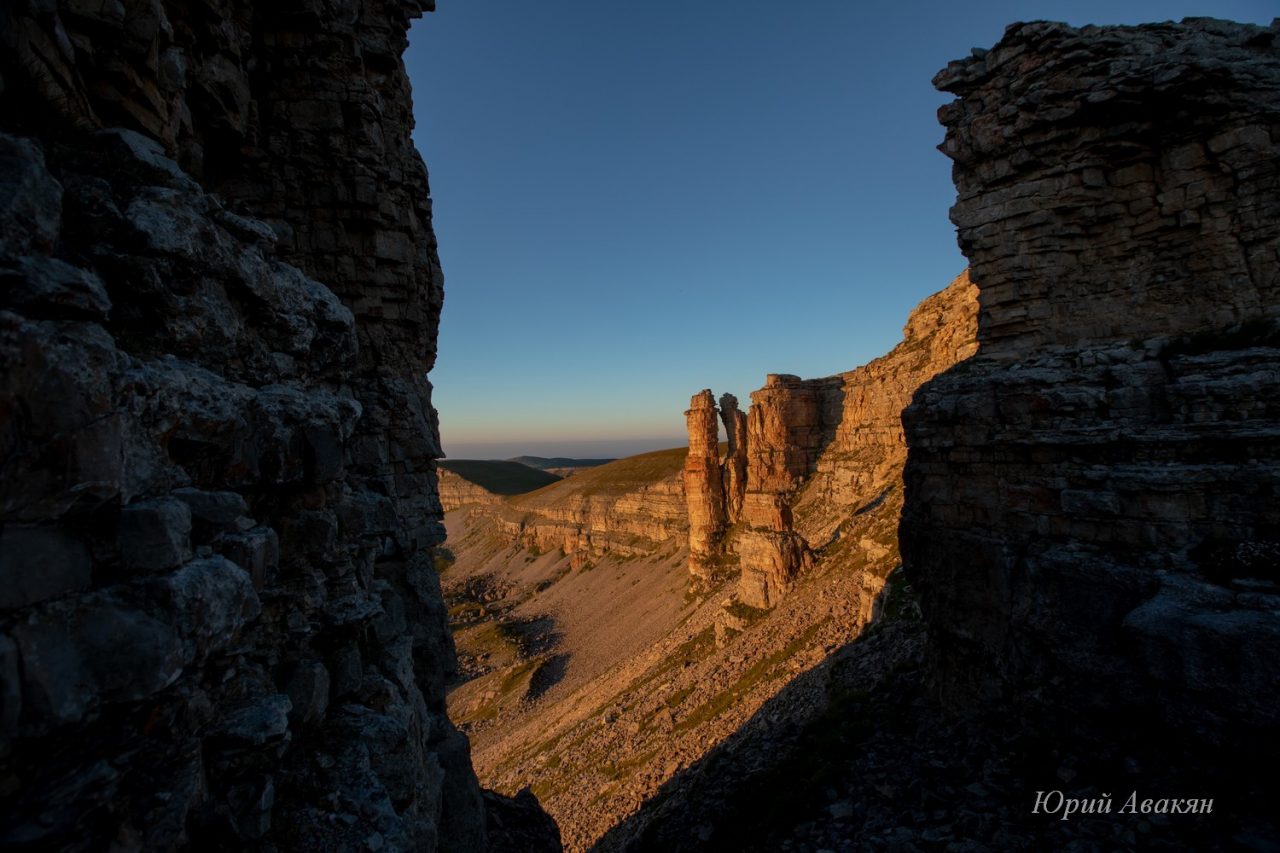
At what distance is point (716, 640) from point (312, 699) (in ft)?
134

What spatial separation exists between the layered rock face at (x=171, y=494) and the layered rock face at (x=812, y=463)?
28.6 m

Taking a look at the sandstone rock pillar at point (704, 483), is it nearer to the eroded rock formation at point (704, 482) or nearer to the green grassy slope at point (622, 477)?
the eroded rock formation at point (704, 482)

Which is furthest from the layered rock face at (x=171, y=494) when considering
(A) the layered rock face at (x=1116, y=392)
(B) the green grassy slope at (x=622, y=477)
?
(B) the green grassy slope at (x=622, y=477)

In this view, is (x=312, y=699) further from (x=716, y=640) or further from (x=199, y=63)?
(x=716, y=640)

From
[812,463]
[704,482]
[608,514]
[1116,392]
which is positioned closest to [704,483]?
[704,482]

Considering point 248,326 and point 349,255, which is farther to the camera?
point 349,255

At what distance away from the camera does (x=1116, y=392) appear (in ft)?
34.4

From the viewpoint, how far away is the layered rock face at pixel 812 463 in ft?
144

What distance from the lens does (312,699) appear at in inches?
277

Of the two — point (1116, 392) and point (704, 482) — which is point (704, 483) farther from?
point (1116, 392)

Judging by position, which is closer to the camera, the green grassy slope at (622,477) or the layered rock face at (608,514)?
the layered rock face at (608,514)

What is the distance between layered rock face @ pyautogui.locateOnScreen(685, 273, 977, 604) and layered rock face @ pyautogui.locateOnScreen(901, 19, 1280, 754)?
20311 mm

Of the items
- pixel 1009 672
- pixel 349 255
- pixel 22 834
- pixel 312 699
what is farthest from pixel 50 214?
pixel 1009 672

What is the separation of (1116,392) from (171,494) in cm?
1382
